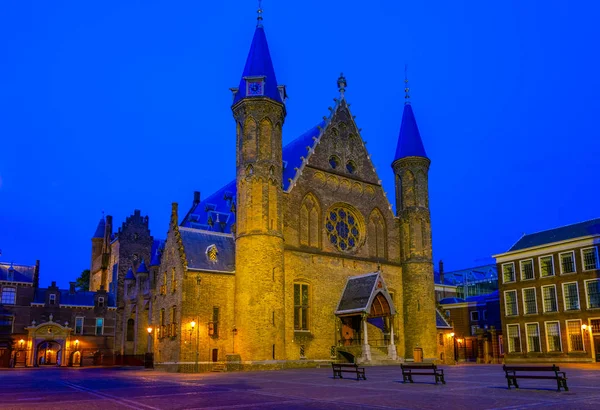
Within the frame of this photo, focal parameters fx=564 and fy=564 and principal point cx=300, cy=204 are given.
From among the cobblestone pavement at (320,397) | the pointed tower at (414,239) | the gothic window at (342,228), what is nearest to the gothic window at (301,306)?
the gothic window at (342,228)

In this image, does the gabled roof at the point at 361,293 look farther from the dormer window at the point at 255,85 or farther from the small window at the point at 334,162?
the dormer window at the point at 255,85

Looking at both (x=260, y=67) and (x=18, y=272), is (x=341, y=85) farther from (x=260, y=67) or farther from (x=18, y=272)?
(x=18, y=272)

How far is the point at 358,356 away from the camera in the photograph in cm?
3988

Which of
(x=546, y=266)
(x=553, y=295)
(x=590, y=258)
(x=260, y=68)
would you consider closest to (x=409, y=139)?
(x=260, y=68)

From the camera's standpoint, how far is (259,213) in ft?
126

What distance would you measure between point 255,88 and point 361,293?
1679cm

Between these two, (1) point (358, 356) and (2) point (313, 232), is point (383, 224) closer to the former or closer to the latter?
(2) point (313, 232)

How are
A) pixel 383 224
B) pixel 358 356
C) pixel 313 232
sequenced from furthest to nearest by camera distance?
pixel 383 224
pixel 313 232
pixel 358 356

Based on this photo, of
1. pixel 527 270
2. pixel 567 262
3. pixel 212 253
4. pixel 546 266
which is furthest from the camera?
pixel 527 270

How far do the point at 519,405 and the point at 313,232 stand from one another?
28.5 metres

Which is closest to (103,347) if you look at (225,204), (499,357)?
(225,204)

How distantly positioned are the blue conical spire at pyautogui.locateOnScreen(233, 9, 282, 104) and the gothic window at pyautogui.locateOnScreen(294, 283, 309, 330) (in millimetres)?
13784

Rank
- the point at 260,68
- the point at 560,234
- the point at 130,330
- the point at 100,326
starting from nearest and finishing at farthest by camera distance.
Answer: the point at 260,68 → the point at 560,234 → the point at 130,330 → the point at 100,326

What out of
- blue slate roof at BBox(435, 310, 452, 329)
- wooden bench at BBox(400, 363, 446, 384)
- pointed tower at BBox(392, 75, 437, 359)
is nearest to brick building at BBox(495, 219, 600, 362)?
blue slate roof at BBox(435, 310, 452, 329)
